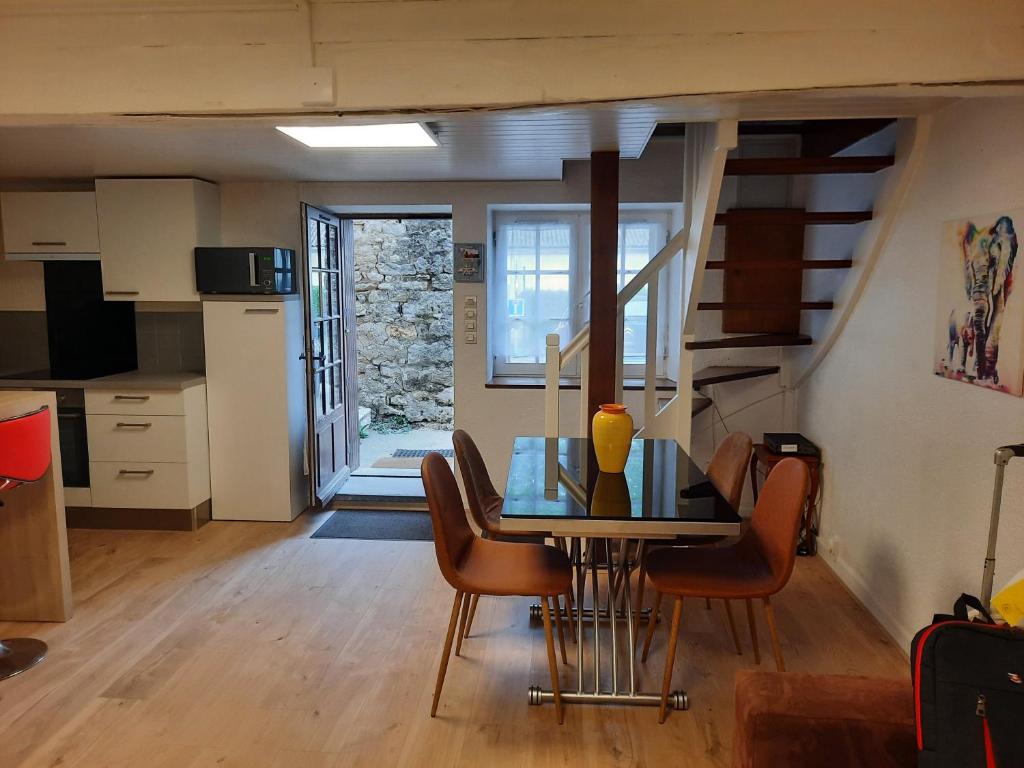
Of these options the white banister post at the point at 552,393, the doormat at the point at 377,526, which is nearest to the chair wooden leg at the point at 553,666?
the white banister post at the point at 552,393

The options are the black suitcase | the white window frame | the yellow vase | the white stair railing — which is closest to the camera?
the black suitcase

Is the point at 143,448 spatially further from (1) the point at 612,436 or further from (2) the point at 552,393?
(1) the point at 612,436

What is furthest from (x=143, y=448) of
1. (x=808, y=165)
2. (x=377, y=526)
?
(x=808, y=165)

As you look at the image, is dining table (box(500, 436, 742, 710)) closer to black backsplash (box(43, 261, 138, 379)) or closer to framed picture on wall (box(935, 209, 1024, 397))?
framed picture on wall (box(935, 209, 1024, 397))

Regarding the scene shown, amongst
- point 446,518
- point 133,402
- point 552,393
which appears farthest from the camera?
point 133,402

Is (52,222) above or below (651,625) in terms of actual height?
above

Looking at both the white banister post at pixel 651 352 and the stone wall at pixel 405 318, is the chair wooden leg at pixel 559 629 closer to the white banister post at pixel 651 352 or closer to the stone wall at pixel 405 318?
the white banister post at pixel 651 352

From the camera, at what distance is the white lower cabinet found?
4223 millimetres

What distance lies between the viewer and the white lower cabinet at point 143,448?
4.22m

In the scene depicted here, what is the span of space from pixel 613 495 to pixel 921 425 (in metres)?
1.39

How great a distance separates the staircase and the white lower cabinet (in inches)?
88.2

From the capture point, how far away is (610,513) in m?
2.26

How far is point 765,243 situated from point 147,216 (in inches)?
151

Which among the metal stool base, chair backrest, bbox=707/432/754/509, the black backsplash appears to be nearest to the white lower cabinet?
the black backsplash
